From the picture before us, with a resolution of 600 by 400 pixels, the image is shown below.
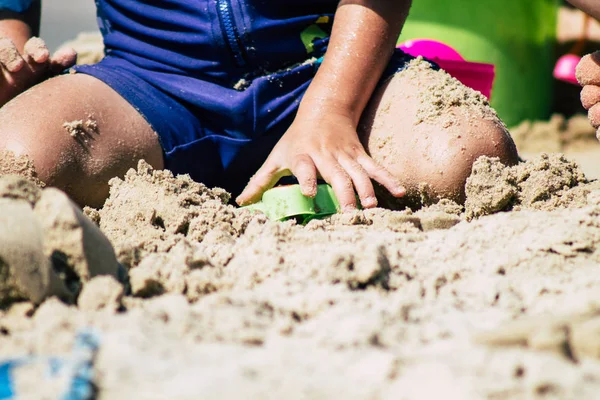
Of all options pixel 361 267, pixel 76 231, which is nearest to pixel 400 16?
pixel 361 267

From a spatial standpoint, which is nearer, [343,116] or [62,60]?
[343,116]

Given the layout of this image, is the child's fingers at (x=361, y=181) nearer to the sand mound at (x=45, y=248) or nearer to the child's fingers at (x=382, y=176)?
the child's fingers at (x=382, y=176)

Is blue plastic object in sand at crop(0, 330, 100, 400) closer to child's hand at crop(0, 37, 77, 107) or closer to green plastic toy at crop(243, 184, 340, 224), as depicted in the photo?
green plastic toy at crop(243, 184, 340, 224)

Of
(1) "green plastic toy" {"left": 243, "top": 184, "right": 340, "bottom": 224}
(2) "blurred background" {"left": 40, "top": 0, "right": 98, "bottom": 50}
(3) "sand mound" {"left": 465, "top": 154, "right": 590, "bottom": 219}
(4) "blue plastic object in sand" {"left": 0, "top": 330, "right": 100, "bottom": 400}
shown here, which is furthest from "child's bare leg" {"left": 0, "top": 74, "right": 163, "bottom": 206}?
(2) "blurred background" {"left": 40, "top": 0, "right": 98, "bottom": 50}

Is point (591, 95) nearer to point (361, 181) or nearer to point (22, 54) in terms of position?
point (361, 181)

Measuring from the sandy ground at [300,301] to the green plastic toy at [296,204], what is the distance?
0.10 meters

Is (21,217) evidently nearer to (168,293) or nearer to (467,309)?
(168,293)

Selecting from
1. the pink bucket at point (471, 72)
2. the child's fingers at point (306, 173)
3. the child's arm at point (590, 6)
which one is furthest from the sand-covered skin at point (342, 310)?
the pink bucket at point (471, 72)

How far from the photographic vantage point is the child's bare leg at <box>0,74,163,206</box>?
1469 millimetres

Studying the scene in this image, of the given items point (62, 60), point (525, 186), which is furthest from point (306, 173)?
point (62, 60)

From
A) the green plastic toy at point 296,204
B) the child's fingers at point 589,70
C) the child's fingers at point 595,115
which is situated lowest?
the green plastic toy at point 296,204

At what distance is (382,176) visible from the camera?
4.89ft

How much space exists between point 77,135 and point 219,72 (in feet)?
1.32

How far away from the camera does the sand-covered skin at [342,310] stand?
0.67 m
